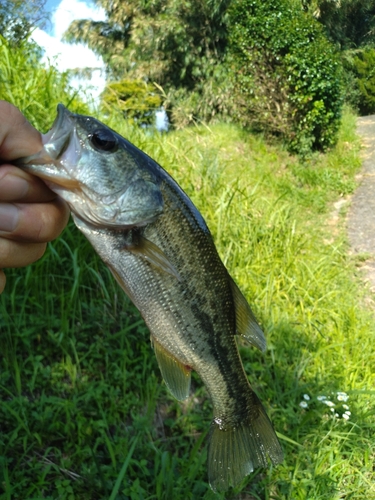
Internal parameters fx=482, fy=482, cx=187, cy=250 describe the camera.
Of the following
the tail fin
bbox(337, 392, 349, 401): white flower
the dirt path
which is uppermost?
the tail fin

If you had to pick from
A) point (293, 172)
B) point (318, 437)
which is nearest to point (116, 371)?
point (318, 437)

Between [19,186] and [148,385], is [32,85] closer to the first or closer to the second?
[148,385]

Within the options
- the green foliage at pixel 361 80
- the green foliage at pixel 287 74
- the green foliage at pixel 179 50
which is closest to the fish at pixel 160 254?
the green foliage at pixel 287 74

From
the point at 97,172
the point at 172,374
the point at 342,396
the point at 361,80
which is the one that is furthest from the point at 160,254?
the point at 361,80

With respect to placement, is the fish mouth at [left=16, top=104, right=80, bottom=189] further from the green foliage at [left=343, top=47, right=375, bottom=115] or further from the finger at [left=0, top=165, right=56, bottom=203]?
the green foliage at [left=343, top=47, right=375, bottom=115]

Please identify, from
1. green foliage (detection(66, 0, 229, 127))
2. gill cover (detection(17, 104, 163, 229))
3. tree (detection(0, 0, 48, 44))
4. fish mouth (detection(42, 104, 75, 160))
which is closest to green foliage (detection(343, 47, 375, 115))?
green foliage (detection(66, 0, 229, 127))

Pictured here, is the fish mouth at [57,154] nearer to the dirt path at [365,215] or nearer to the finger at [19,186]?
the finger at [19,186]

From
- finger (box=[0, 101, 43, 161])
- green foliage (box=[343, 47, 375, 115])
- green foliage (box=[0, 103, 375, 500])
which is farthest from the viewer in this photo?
green foliage (box=[343, 47, 375, 115])
